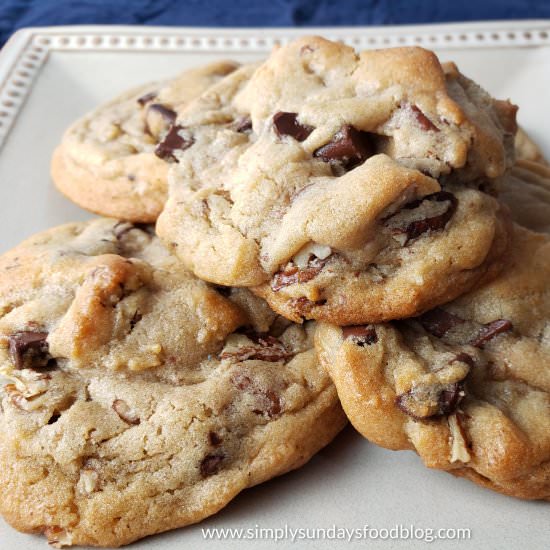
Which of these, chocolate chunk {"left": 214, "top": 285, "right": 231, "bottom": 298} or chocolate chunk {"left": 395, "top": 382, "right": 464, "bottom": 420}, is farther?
chocolate chunk {"left": 214, "top": 285, "right": 231, "bottom": 298}

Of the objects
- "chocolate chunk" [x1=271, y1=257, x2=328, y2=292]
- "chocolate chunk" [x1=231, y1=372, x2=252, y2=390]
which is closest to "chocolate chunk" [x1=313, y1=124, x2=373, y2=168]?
"chocolate chunk" [x1=271, y1=257, x2=328, y2=292]

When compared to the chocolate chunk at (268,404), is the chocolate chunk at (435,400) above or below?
above

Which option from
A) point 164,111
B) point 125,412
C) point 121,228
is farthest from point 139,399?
point 164,111

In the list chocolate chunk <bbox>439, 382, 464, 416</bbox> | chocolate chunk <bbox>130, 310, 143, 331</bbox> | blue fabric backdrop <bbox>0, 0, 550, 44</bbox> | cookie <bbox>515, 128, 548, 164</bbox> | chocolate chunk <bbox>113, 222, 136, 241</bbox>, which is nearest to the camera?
chocolate chunk <bbox>439, 382, 464, 416</bbox>

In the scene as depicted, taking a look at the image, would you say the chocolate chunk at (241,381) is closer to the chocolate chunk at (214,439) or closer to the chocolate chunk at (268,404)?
the chocolate chunk at (268,404)

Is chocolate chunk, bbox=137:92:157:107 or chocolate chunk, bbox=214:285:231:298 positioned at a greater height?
chocolate chunk, bbox=137:92:157:107

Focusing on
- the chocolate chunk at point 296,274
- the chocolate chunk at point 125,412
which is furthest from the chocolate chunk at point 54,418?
the chocolate chunk at point 296,274

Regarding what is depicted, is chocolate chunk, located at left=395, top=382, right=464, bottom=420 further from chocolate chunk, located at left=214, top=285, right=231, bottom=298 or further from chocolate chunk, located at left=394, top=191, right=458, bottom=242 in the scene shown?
chocolate chunk, located at left=214, top=285, right=231, bottom=298

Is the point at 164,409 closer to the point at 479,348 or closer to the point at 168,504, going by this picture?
the point at 168,504

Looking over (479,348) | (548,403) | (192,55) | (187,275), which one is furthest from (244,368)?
(192,55)
